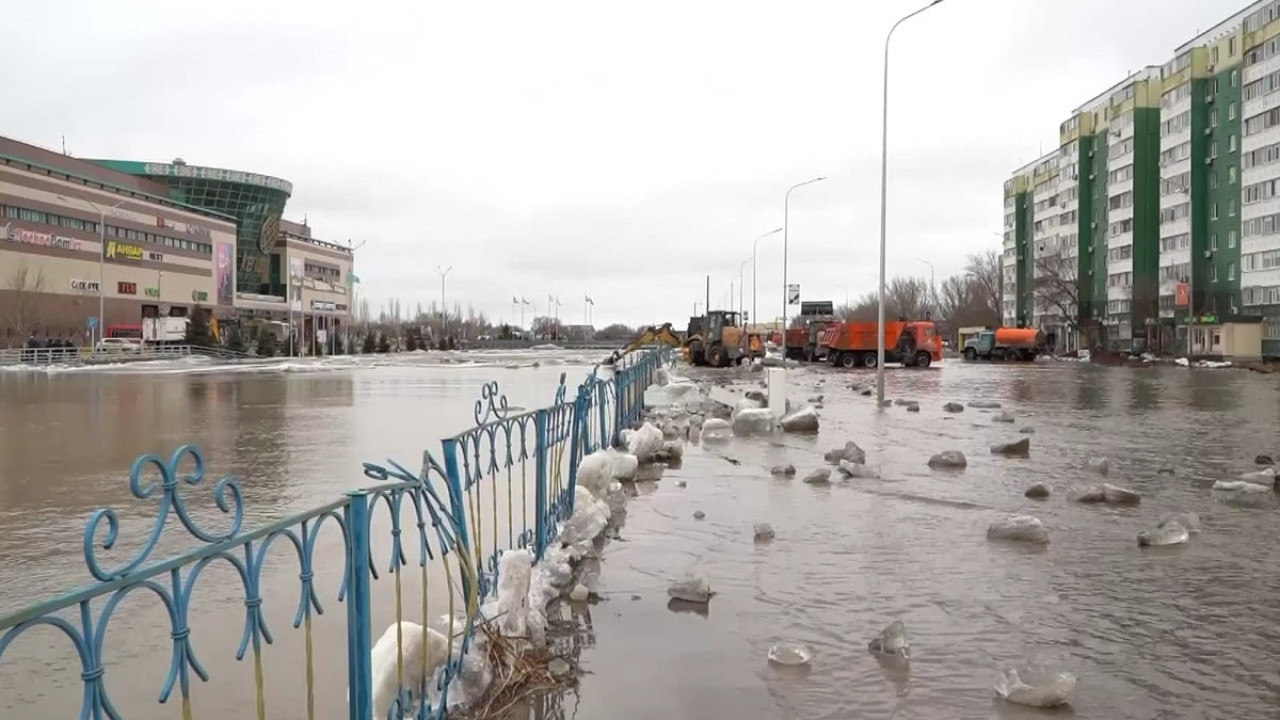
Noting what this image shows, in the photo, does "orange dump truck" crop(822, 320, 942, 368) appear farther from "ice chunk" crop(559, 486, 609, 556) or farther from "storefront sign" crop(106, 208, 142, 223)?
"storefront sign" crop(106, 208, 142, 223)

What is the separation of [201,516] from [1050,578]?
23.9ft

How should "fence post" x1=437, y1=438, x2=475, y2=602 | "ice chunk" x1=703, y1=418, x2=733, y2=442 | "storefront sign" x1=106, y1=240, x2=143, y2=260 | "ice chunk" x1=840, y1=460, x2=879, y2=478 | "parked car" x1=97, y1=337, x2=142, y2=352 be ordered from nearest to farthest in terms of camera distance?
"fence post" x1=437, y1=438, x2=475, y2=602, "ice chunk" x1=840, y1=460, x2=879, y2=478, "ice chunk" x1=703, y1=418, x2=733, y2=442, "parked car" x1=97, y1=337, x2=142, y2=352, "storefront sign" x1=106, y1=240, x2=143, y2=260

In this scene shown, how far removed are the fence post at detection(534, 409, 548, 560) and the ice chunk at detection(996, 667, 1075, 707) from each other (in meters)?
3.10

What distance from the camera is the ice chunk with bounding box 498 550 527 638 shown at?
491 centimetres

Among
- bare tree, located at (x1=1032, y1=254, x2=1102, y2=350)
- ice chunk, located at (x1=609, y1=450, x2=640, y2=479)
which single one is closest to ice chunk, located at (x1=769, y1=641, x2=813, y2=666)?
ice chunk, located at (x1=609, y1=450, x2=640, y2=479)

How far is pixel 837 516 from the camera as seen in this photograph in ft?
29.4

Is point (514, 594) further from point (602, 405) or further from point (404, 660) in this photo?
point (602, 405)

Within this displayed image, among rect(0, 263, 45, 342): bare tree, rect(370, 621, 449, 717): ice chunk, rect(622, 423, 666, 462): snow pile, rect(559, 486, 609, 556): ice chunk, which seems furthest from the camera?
rect(0, 263, 45, 342): bare tree

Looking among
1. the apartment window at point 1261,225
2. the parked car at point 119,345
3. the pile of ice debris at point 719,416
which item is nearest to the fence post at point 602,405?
the pile of ice debris at point 719,416

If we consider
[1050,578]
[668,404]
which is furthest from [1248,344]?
[1050,578]

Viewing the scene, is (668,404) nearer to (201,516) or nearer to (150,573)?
(201,516)

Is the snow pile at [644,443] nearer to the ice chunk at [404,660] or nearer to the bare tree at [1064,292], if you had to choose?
the ice chunk at [404,660]

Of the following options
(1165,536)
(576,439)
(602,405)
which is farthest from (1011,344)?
(576,439)

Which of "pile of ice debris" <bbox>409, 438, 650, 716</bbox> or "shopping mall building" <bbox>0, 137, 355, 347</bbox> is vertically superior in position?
"shopping mall building" <bbox>0, 137, 355, 347</bbox>
